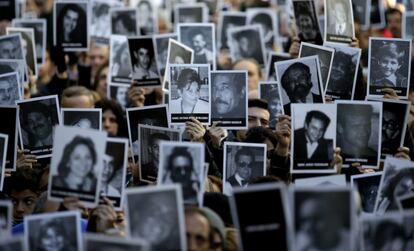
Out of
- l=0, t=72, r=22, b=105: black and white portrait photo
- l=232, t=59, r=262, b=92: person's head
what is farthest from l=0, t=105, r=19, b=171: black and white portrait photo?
l=232, t=59, r=262, b=92: person's head

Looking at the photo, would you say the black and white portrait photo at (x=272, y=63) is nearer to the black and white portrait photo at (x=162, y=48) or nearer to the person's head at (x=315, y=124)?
the black and white portrait photo at (x=162, y=48)

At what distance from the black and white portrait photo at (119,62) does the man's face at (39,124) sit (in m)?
2.83

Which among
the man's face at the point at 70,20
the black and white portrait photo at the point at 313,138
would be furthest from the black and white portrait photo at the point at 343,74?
the man's face at the point at 70,20

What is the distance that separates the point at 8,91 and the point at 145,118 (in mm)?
1193

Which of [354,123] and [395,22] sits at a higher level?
[395,22]

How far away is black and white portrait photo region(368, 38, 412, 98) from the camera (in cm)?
966

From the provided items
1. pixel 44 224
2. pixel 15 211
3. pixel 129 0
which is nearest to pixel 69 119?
pixel 15 211

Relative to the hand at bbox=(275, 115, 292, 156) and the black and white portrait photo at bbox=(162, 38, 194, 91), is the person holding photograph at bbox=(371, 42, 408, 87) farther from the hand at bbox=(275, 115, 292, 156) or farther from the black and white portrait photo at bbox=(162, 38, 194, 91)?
the black and white portrait photo at bbox=(162, 38, 194, 91)

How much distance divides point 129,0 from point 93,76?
16.9 ft

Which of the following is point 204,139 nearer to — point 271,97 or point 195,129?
point 195,129

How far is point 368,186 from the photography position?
27.6 ft

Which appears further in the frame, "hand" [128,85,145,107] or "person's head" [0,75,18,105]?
"hand" [128,85,145,107]

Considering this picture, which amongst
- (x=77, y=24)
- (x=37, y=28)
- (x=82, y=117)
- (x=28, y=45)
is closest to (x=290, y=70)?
(x=82, y=117)

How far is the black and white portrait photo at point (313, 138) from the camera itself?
315 inches
